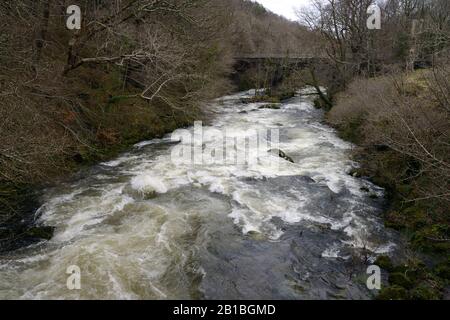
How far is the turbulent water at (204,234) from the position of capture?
7008mm

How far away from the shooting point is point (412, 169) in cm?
998

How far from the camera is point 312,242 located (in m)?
8.80

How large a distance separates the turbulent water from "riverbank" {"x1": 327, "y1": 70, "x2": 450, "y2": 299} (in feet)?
1.81

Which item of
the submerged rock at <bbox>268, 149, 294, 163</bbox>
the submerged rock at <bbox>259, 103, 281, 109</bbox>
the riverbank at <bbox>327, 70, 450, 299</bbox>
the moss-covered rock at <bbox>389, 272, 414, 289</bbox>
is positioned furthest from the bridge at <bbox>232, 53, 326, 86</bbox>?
the moss-covered rock at <bbox>389, 272, 414, 289</bbox>

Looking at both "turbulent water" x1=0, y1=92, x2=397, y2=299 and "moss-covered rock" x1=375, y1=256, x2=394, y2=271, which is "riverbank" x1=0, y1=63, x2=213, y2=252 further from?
"moss-covered rock" x1=375, y1=256, x2=394, y2=271

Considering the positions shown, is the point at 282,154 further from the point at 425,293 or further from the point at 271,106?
the point at 271,106

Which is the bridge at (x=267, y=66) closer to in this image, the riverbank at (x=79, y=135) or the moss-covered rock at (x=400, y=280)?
the riverbank at (x=79, y=135)

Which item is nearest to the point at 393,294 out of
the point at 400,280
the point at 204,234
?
the point at 400,280

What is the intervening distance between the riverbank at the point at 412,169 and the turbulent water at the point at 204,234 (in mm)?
553

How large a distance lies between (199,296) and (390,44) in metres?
23.9

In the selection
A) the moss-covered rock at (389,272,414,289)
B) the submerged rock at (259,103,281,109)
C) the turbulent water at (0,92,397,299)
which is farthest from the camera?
the submerged rock at (259,103,281,109)

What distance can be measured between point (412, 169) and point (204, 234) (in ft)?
18.8

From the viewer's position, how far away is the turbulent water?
7008 millimetres
